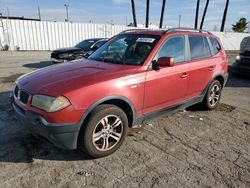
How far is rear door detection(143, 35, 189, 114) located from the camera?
3777 mm

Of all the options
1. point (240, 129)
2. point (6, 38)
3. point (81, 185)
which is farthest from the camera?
point (6, 38)

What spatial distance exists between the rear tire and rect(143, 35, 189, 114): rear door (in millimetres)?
1037

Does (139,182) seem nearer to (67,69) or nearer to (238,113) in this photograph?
(67,69)

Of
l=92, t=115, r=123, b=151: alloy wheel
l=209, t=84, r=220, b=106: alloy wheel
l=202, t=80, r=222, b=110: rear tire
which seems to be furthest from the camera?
l=209, t=84, r=220, b=106: alloy wheel

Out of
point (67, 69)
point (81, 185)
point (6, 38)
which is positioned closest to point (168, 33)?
point (67, 69)

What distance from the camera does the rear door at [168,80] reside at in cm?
378

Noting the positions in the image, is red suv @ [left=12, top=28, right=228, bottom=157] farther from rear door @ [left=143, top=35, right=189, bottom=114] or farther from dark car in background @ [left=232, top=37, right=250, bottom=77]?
dark car in background @ [left=232, top=37, right=250, bottom=77]

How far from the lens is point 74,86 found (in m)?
→ 3.03

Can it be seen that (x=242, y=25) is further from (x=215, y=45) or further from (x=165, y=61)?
(x=165, y=61)

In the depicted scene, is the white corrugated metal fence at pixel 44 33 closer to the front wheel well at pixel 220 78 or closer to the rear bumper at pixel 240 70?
the rear bumper at pixel 240 70

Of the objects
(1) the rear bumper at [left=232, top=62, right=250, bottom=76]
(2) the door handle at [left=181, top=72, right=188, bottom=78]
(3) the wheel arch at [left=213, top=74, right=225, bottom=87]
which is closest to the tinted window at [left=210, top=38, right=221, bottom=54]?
(3) the wheel arch at [left=213, top=74, right=225, bottom=87]

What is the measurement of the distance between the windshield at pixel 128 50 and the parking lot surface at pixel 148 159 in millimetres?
1314

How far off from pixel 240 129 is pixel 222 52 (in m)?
1.97

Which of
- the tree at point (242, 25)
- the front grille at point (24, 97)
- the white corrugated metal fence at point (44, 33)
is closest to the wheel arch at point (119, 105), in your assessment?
the front grille at point (24, 97)
